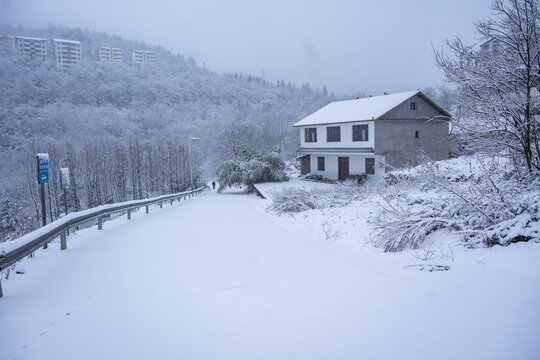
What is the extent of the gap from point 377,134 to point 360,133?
6.43 ft

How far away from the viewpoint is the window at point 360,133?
29453 mm

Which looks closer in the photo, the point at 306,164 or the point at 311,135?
the point at 311,135

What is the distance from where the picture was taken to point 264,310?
3.62 m

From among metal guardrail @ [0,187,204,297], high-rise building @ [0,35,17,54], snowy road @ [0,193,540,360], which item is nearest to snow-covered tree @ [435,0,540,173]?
snowy road @ [0,193,540,360]

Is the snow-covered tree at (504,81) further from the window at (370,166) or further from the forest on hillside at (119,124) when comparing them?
the forest on hillside at (119,124)

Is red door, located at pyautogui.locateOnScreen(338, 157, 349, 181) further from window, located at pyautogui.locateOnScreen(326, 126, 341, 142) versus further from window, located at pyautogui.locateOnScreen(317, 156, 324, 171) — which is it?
window, located at pyautogui.locateOnScreen(317, 156, 324, 171)

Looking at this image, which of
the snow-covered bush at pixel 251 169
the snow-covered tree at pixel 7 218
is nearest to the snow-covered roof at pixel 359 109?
the snow-covered bush at pixel 251 169

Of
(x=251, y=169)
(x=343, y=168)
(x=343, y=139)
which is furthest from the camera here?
(x=251, y=169)

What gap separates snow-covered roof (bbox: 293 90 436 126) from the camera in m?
29.3

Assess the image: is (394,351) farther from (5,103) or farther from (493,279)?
(5,103)

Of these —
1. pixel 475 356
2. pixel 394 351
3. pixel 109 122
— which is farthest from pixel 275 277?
pixel 109 122

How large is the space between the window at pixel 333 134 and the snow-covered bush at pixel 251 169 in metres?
6.00

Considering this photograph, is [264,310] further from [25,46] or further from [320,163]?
[25,46]

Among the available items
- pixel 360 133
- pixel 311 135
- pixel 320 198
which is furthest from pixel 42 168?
pixel 311 135
